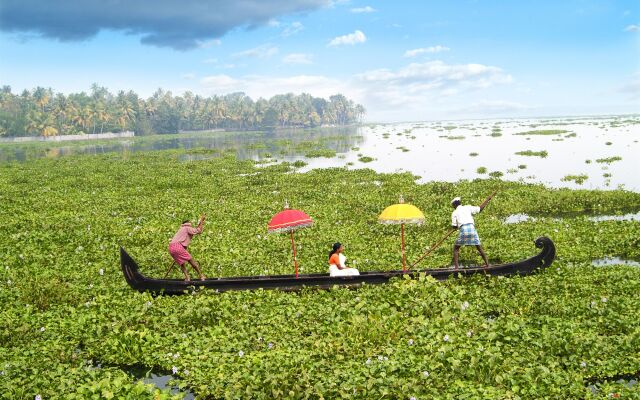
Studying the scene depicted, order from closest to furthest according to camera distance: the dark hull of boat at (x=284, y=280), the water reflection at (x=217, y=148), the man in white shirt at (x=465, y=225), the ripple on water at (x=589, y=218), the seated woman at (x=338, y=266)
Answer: the dark hull of boat at (x=284, y=280)
the seated woman at (x=338, y=266)
the man in white shirt at (x=465, y=225)
the ripple on water at (x=589, y=218)
the water reflection at (x=217, y=148)

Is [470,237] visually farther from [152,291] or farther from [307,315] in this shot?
[152,291]

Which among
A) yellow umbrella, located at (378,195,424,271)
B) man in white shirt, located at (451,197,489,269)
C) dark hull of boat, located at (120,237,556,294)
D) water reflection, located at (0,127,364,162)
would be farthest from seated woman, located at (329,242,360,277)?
water reflection, located at (0,127,364,162)

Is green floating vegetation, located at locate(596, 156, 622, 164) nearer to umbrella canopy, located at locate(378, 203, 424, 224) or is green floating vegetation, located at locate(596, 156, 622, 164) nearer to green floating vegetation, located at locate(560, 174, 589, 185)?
green floating vegetation, located at locate(560, 174, 589, 185)

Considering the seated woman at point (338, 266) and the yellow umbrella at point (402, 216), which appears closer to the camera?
the yellow umbrella at point (402, 216)

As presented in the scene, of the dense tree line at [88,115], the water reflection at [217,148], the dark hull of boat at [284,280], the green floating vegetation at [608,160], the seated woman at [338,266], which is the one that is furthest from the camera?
the dense tree line at [88,115]

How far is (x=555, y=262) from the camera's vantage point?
45.9ft

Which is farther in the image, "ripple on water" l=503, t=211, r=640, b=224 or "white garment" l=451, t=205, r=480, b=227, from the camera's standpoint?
"ripple on water" l=503, t=211, r=640, b=224

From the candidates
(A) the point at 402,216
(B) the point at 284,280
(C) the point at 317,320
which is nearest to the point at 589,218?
(A) the point at 402,216

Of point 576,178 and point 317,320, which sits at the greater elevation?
point 576,178

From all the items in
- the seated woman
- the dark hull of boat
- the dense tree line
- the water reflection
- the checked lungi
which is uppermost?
the dense tree line

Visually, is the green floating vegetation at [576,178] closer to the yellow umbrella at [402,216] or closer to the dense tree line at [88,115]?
the yellow umbrella at [402,216]

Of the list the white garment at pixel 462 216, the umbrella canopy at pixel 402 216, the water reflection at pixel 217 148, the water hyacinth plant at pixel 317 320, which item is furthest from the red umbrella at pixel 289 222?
the water reflection at pixel 217 148

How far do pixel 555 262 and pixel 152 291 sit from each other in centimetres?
1158

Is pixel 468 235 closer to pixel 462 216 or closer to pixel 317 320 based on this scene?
pixel 462 216
